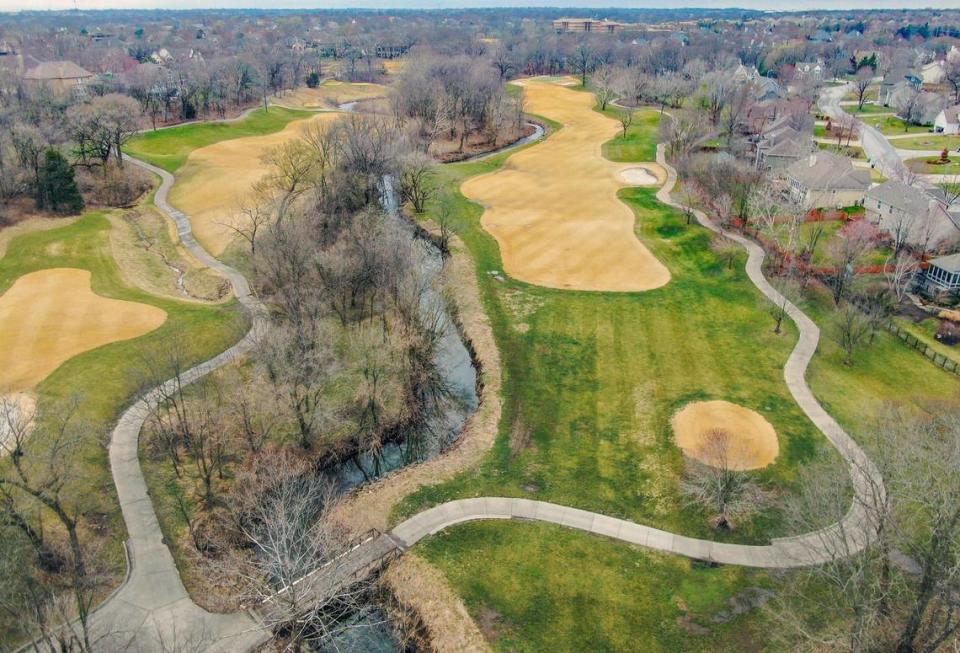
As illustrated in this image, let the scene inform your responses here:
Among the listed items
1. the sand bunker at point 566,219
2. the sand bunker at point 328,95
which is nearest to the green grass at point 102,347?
the sand bunker at point 566,219

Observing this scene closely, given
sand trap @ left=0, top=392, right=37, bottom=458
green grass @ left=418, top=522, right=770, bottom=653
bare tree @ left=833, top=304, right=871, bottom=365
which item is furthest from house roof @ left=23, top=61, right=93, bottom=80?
bare tree @ left=833, top=304, right=871, bottom=365

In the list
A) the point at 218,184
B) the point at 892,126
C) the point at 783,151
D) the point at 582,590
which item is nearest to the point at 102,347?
the point at 582,590

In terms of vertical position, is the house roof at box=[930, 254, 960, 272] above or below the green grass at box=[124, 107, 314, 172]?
below

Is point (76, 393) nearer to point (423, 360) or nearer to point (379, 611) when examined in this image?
point (423, 360)

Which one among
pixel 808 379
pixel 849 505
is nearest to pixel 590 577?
pixel 849 505

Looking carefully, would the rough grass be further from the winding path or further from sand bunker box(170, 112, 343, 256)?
sand bunker box(170, 112, 343, 256)

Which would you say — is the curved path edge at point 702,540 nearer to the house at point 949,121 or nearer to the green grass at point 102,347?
the green grass at point 102,347
